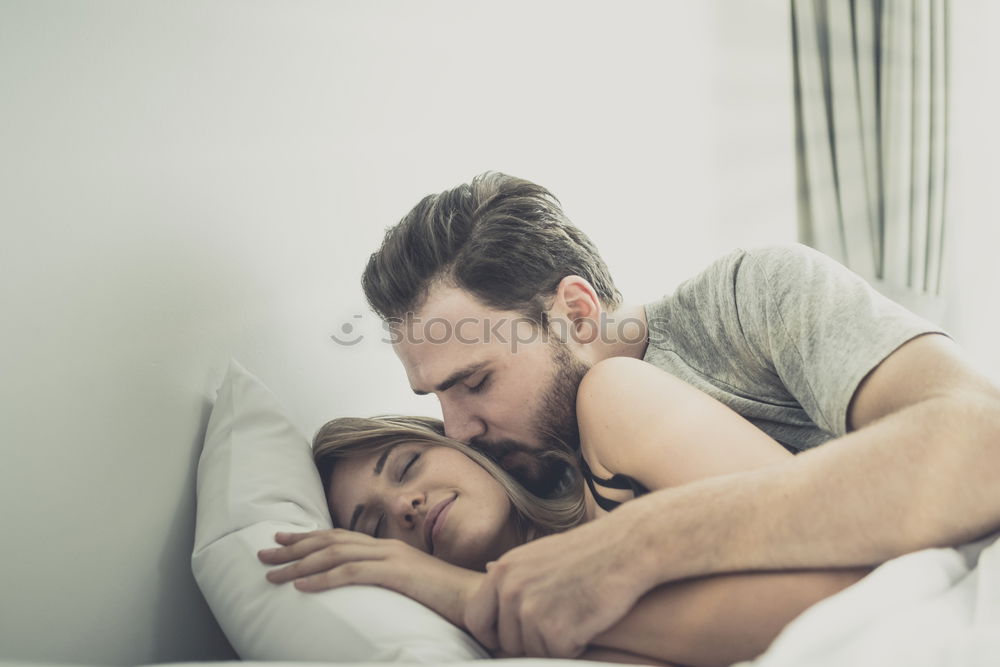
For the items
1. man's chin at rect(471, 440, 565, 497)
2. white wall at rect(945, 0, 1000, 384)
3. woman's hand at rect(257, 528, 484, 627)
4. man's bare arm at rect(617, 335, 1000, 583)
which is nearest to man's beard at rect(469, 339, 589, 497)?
man's chin at rect(471, 440, 565, 497)

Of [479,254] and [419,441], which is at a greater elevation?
[479,254]

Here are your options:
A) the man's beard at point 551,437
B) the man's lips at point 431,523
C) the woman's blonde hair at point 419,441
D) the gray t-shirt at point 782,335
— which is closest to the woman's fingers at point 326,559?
the man's lips at point 431,523

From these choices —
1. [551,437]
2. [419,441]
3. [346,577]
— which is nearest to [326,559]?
[346,577]

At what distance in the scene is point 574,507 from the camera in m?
1.33

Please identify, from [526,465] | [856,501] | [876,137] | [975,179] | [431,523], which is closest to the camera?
[856,501]

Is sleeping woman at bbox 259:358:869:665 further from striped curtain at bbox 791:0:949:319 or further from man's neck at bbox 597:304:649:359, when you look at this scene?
striped curtain at bbox 791:0:949:319

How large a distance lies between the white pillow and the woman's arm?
0.22m

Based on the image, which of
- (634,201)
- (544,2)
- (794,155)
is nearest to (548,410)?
(634,201)

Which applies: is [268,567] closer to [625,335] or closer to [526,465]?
[526,465]

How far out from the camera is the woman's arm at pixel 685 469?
0.75 m

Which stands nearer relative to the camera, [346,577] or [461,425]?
[346,577]

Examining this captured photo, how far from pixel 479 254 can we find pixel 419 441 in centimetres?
36

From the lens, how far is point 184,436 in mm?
1118

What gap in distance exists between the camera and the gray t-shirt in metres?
0.96
